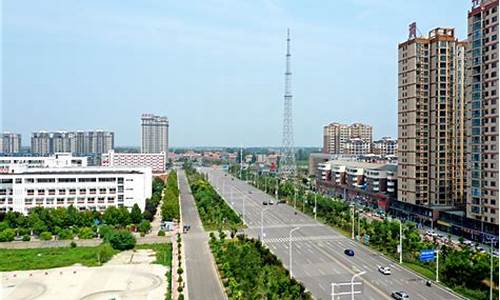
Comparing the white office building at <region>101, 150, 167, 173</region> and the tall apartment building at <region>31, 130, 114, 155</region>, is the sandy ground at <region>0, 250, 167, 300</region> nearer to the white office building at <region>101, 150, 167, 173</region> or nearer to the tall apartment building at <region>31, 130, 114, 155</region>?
the white office building at <region>101, 150, 167, 173</region>

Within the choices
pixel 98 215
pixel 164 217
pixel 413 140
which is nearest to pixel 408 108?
pixel 413 140

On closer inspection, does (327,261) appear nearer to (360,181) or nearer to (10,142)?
(360,181)

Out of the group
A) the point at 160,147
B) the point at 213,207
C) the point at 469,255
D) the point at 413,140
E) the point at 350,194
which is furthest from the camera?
the point at 160,147

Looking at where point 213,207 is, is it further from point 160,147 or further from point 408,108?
point 160,147

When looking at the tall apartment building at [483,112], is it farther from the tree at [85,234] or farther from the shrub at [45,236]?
the shrub at [45,236]

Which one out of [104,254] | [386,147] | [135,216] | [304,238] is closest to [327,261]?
[304,238]

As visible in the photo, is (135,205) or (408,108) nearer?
(135,205)
